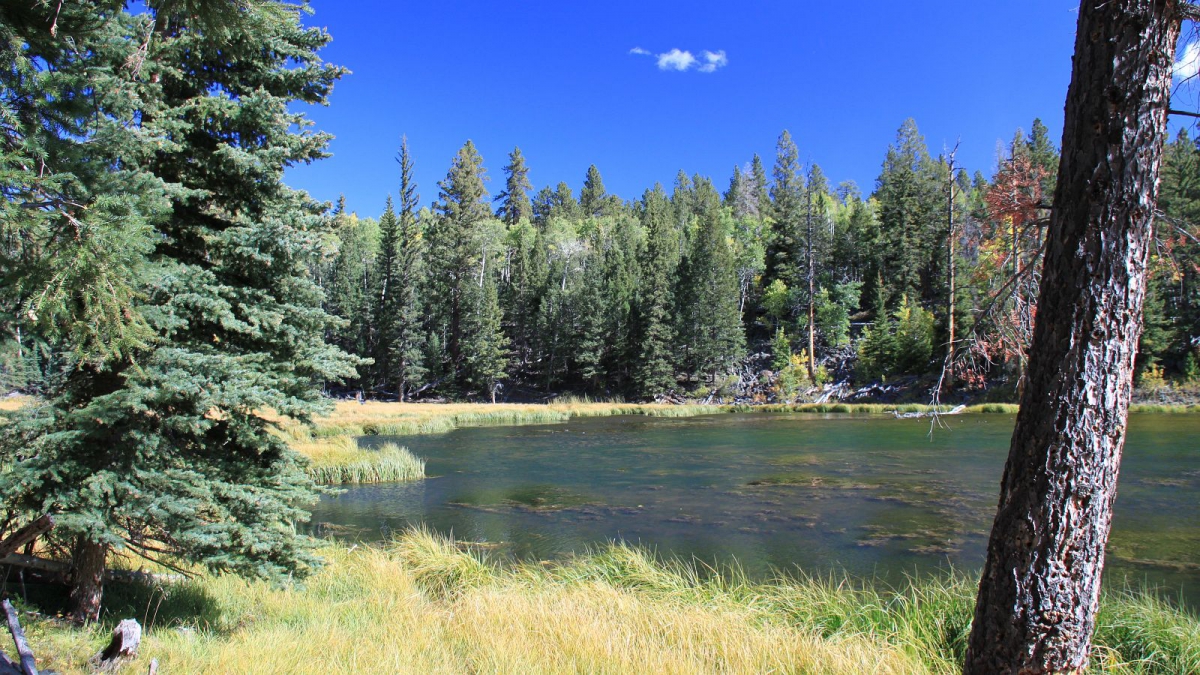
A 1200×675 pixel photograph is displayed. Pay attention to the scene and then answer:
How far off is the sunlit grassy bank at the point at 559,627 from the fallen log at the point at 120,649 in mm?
111

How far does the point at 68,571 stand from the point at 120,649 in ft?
8.53

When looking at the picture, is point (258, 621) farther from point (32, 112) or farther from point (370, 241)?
point (370, 241)

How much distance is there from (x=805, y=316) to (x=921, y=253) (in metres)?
11.5

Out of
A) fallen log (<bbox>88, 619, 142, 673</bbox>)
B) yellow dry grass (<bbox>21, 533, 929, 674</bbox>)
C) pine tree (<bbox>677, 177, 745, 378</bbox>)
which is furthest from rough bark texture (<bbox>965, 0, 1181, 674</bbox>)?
pine tree (<bbox>677, 177, 745, 378</bbox>)

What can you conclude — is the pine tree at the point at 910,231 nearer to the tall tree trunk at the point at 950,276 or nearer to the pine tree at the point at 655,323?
the pine tree at the point at 655,323

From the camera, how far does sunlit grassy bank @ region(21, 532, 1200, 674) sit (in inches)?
188

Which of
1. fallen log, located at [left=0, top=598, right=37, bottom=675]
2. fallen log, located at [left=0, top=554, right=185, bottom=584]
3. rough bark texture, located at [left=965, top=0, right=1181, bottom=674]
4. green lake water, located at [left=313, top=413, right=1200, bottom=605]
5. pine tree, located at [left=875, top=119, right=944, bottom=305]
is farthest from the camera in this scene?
pine tree, located at [left=875, top=119, right=944, bottom=305]

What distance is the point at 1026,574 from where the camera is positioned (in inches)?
122

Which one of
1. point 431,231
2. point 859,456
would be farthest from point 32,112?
point 431,231

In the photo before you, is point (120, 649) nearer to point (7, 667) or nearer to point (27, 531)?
point (7, 667)

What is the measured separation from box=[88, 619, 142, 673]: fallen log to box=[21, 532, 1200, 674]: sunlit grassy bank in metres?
0.11

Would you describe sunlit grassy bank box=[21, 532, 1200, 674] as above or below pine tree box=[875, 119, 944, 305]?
below

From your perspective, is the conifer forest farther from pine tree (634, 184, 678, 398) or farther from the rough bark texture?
pine tree (634, 184, 678, 398)

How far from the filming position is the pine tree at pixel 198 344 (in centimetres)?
557
